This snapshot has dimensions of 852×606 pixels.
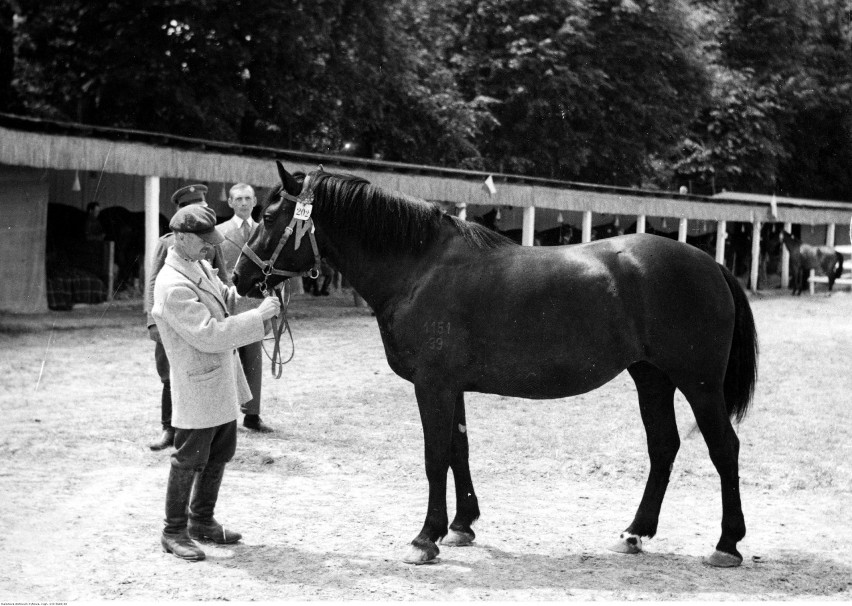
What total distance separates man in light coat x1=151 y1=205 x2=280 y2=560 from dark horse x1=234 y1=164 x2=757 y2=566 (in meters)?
0.28

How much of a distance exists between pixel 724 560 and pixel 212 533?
253cm

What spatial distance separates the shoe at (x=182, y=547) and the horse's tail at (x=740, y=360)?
2.81 m

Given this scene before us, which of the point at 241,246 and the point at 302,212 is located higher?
the point at 302,212

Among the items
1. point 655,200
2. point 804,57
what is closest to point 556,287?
point 655,200

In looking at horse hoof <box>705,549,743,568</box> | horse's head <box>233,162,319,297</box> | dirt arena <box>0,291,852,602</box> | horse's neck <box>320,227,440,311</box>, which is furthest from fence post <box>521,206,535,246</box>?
horse hoof <box>705,549,743,568</box>

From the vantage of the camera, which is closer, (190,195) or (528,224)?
(190,195)

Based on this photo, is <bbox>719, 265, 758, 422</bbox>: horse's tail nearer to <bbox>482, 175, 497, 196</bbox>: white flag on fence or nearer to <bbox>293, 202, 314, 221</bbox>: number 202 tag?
<bbox>293, 202, 314, 221</bbox>: number 202 tag

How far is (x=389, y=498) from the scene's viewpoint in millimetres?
5938

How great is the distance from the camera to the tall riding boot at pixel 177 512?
4.73m

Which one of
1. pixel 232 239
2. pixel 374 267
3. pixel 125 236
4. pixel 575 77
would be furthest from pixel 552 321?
pixel 575 77

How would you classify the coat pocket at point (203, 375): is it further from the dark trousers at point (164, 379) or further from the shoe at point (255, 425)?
the shoe at point (255, 425)

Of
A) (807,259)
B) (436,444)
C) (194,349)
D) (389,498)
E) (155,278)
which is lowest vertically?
(389,498)

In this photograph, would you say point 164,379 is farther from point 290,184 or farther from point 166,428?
point 290,184

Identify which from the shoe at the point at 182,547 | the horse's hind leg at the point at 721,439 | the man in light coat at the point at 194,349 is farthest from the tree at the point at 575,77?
the shoe at the point at 182,547
